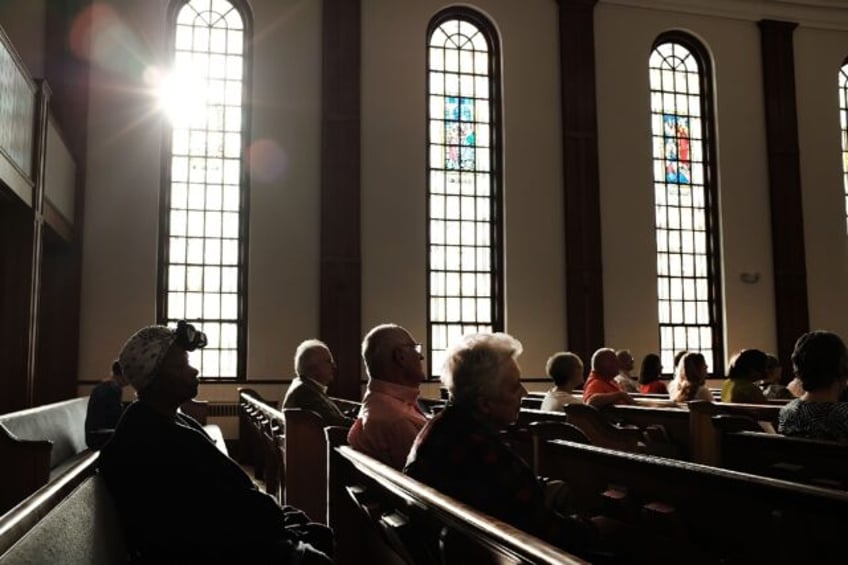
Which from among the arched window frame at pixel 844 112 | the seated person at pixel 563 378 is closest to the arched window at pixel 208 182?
the seated person at pixel 563 378

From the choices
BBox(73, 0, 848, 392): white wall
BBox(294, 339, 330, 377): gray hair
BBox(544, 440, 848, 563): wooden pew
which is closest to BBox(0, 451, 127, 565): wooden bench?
BBox(544, 440, 848, 563): wooden pew

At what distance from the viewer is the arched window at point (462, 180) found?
1079cm

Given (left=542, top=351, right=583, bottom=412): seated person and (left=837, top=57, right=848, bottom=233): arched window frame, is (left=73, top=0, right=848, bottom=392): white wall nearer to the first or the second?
(left=837, top=57, right=848, bottom=233): arched window frame

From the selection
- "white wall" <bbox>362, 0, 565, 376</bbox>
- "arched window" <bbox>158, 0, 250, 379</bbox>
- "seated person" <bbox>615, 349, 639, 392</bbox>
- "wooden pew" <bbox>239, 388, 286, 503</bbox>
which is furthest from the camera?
"white wall" <bbox>362, 0, 565, 376</bbox>

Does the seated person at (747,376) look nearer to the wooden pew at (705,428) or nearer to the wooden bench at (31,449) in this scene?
the wooden pew at (705,428)

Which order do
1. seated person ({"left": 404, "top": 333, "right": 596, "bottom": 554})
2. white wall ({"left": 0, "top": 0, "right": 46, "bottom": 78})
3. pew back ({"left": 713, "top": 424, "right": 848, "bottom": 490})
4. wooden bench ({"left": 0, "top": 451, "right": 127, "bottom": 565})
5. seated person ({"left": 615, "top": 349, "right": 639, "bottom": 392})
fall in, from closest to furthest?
wooden bench ({"left": 0, "top": 451, "right": 127, "bottom": 565}) < seated person ({"left": 404, "top": 333, "right": 596, "bottom": 554}) < pew back ({"left": 713, "top": 424, "right": 848, "bottom": 490}) < seated person ({"left": 615, "top": 349, "right": 639, "bottom": 392}) < white wall ({"left": 0, "top": 0, "right": 46, "bottom": 78})

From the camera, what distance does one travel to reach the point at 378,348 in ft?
10.2

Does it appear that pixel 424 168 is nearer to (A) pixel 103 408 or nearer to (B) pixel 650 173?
(B) pixel 650 173

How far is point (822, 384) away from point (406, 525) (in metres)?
1.92

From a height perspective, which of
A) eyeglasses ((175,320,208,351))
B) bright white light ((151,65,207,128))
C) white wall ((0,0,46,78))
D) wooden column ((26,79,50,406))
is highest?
white wall ((0,0,46,78))

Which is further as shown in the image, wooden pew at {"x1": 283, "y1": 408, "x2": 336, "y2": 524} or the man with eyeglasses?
wooden pew at {"x1": 283, "y1": 408, "x2": 336, "y2": 524}

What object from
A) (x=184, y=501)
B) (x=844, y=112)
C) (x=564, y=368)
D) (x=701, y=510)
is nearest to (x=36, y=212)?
(x=564, y=368)

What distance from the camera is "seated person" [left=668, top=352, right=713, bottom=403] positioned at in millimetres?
5547

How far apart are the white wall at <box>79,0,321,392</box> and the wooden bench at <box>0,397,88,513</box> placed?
3.67 m
